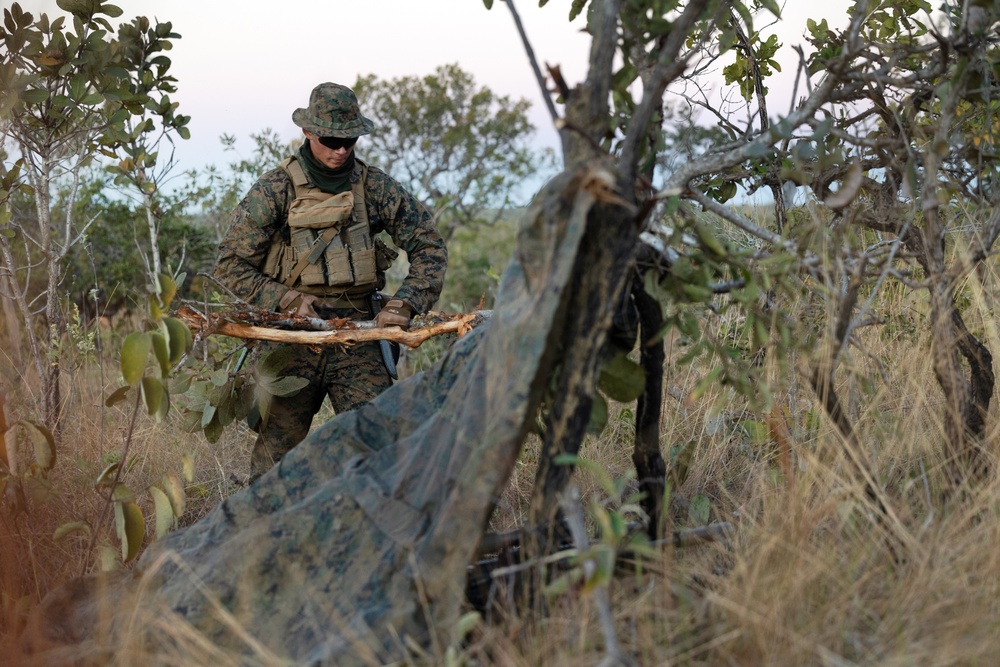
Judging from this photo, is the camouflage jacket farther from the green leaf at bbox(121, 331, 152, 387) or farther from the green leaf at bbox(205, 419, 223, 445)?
the green leaf at bbox(121, 331, 152, 387)

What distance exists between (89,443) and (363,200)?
190 centimetres

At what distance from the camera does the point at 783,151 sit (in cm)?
390

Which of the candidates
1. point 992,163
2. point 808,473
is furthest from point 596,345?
point 992,163

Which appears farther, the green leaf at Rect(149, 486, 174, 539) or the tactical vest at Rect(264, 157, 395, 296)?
the tactical vest at Rect(264, 157, 395, 296)

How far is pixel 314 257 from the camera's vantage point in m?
4.33

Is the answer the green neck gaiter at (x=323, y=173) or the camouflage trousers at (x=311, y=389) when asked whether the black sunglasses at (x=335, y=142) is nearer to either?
the green neck gaiter at (x=323, y=173)

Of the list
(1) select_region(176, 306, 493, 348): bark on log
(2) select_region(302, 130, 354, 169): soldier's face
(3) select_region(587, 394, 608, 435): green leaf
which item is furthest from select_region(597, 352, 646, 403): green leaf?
(2) select_region(302, 130, 354, 169): soldier's face

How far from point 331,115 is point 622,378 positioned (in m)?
2.44

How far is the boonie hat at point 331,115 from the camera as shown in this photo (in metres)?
4.23

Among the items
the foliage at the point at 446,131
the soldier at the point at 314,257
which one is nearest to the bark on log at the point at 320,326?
the soldier at the point at 314,257

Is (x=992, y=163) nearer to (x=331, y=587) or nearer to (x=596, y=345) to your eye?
(x=596, y=345)

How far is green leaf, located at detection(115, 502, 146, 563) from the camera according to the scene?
9.97ft

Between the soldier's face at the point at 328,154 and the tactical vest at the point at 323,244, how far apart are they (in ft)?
0.39

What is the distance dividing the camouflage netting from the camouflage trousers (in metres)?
1.33
